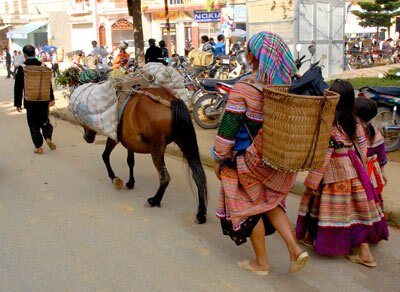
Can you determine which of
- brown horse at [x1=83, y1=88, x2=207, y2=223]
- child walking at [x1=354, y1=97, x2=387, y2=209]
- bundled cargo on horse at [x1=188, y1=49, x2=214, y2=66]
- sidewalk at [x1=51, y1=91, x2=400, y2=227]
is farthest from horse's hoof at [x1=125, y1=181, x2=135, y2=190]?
bundled cargo on horse at [x1=188, y1=49, x2=214, y2=66]

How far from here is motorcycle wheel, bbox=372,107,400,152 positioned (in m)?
6.74

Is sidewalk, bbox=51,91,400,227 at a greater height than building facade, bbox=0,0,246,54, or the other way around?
building facade, bbox=0,0,246,54

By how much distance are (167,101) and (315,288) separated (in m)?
2.46

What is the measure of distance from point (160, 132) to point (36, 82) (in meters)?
3.62

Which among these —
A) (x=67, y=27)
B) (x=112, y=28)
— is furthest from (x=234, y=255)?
(x=67, y=27)

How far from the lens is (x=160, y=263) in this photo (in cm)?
376

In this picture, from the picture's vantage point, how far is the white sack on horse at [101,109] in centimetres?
509

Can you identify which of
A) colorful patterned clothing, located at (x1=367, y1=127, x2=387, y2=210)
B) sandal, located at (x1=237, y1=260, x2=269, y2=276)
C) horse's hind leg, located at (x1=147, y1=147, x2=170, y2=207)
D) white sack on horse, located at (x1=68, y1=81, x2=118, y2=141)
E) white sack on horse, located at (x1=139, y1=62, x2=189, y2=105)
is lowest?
sandal, located at (x1=237, y1=260, x2=269, y2=276)

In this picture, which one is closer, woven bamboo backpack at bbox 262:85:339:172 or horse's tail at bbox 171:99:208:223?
woven bamboo backpack at bbox 262:85:339:172

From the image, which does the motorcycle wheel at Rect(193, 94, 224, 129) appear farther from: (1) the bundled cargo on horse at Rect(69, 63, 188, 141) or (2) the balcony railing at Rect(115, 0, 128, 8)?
(2) the balcony railing at Rect(115, 0, 128, 8)

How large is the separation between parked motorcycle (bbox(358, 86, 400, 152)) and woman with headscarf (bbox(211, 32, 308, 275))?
388cm

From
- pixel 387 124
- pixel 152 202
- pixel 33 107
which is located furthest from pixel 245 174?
pixel 33 107

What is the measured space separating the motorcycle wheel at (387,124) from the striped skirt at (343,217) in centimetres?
338

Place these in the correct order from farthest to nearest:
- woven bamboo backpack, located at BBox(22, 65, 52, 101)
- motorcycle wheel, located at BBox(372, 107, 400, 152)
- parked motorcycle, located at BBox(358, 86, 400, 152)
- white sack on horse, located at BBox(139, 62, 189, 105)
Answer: woven bamboo backpack, located at BBox(22, 65, 52, 101) → motorcycle wheel, located at BBox(372, 107, 400, 152) → parked motorcycle, located at BBox(358, 86, 400, 152) → white sack on horse, located at BBox(139, 62, 189, 105)
